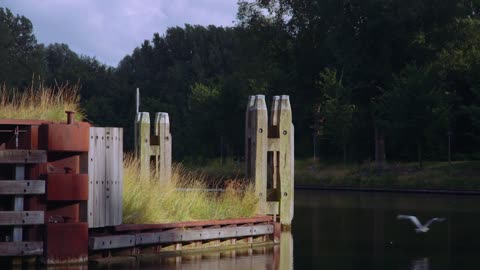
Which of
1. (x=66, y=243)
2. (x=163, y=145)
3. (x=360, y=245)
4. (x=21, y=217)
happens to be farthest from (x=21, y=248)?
(x=163, y=145)

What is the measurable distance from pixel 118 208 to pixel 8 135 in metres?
2.14

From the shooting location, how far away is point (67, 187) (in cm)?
1395

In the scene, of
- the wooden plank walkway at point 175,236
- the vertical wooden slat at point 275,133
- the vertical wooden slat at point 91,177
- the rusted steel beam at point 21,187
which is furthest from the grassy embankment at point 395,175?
the rusted steel beam at point 21,187

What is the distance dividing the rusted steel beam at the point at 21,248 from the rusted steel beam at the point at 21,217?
32 centimetres

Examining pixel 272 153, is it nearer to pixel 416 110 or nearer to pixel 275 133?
pixel 275 133

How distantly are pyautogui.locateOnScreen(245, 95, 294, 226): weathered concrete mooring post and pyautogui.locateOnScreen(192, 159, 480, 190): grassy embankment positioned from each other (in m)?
23.8

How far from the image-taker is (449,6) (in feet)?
181

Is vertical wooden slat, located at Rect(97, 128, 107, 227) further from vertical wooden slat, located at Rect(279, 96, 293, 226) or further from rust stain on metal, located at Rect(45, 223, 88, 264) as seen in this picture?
vertical wooden slat, located at Rect(279, 96, 293, 226)

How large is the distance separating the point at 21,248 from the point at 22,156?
4.63 ft

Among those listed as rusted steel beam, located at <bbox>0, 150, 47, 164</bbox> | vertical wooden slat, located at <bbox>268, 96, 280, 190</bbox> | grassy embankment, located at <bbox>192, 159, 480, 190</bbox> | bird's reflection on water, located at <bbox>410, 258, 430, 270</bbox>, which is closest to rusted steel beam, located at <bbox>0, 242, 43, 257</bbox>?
rusted steel beam, located at <bbox>0, 150, 47, 164</bbox>

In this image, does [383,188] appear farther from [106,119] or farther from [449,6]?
[106,119]

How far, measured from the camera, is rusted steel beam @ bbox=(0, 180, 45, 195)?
1352cm

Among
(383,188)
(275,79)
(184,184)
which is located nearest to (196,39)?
(275,79)

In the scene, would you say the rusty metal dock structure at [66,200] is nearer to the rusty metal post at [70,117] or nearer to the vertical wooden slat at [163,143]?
the rusty metal post at [70,117]
